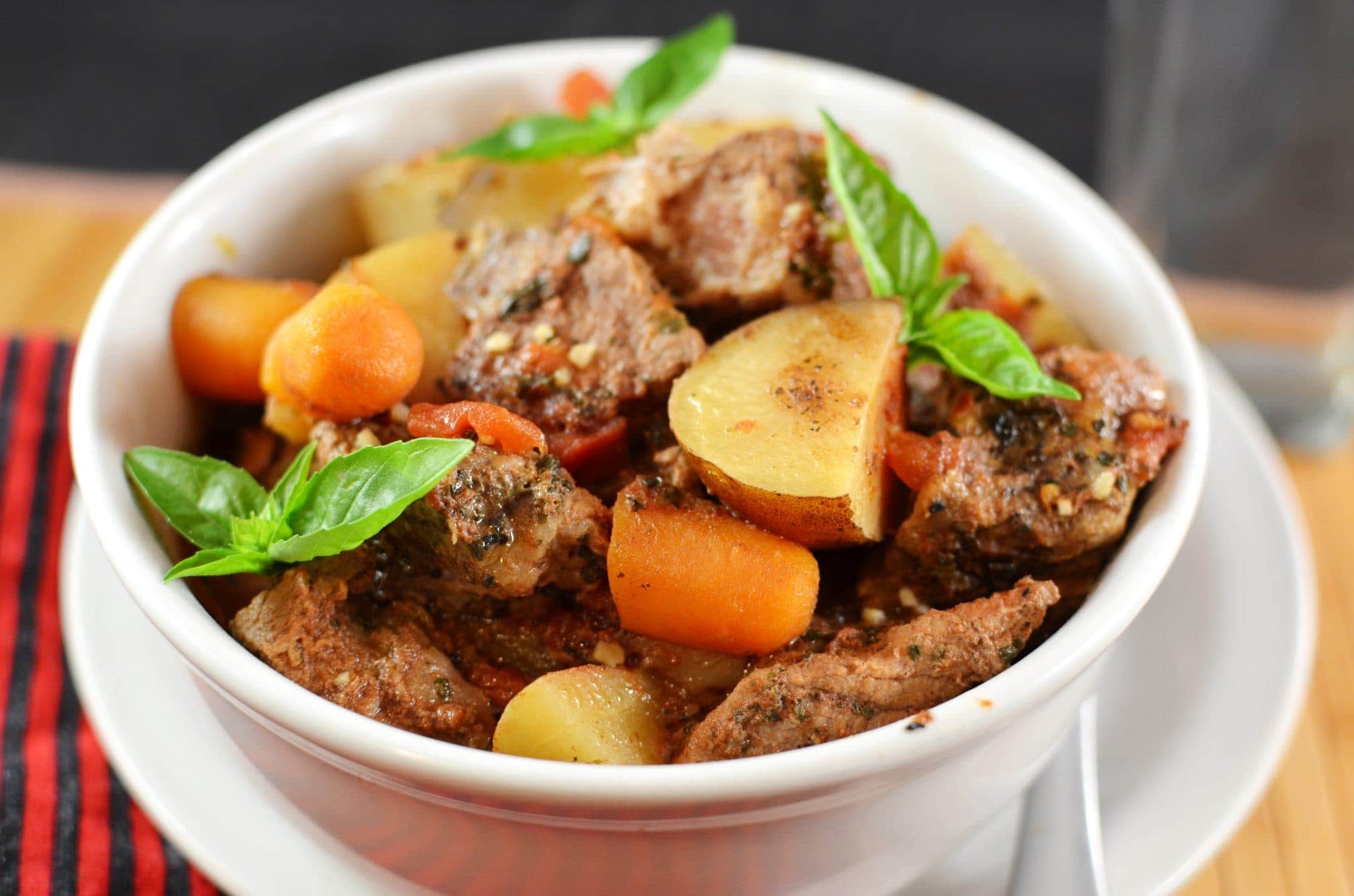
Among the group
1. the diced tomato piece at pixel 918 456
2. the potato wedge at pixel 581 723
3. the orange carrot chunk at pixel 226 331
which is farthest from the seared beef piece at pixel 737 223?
the potato wedge at pixel 581 723

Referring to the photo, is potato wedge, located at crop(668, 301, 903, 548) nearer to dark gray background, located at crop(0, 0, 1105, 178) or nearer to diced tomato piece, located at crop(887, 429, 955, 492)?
diced tomato piece, located at crop(887, 429, 955, 492)

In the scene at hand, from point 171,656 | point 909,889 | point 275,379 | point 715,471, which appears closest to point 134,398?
point 275,379

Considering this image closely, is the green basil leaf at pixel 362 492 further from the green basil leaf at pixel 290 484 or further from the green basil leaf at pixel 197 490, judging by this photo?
the green basil leaf at pixel 197 490

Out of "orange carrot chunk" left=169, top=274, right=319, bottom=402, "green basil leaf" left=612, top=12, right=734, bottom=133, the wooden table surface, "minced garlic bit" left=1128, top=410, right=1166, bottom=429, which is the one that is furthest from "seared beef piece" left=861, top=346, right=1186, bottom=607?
"orange carrot chunk" left=169, top=274, right=319, bottom=402

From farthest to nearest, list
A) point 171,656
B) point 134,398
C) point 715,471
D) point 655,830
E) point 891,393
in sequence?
point 171,656 < point 134,398 < point 891,393 < point 715,471 < point 655,830

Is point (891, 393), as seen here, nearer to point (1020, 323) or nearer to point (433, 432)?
point (1020, 323)

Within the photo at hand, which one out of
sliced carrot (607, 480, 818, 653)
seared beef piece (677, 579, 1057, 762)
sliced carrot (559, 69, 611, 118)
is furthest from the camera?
sliced carrot (559, 69, 611, 118)
